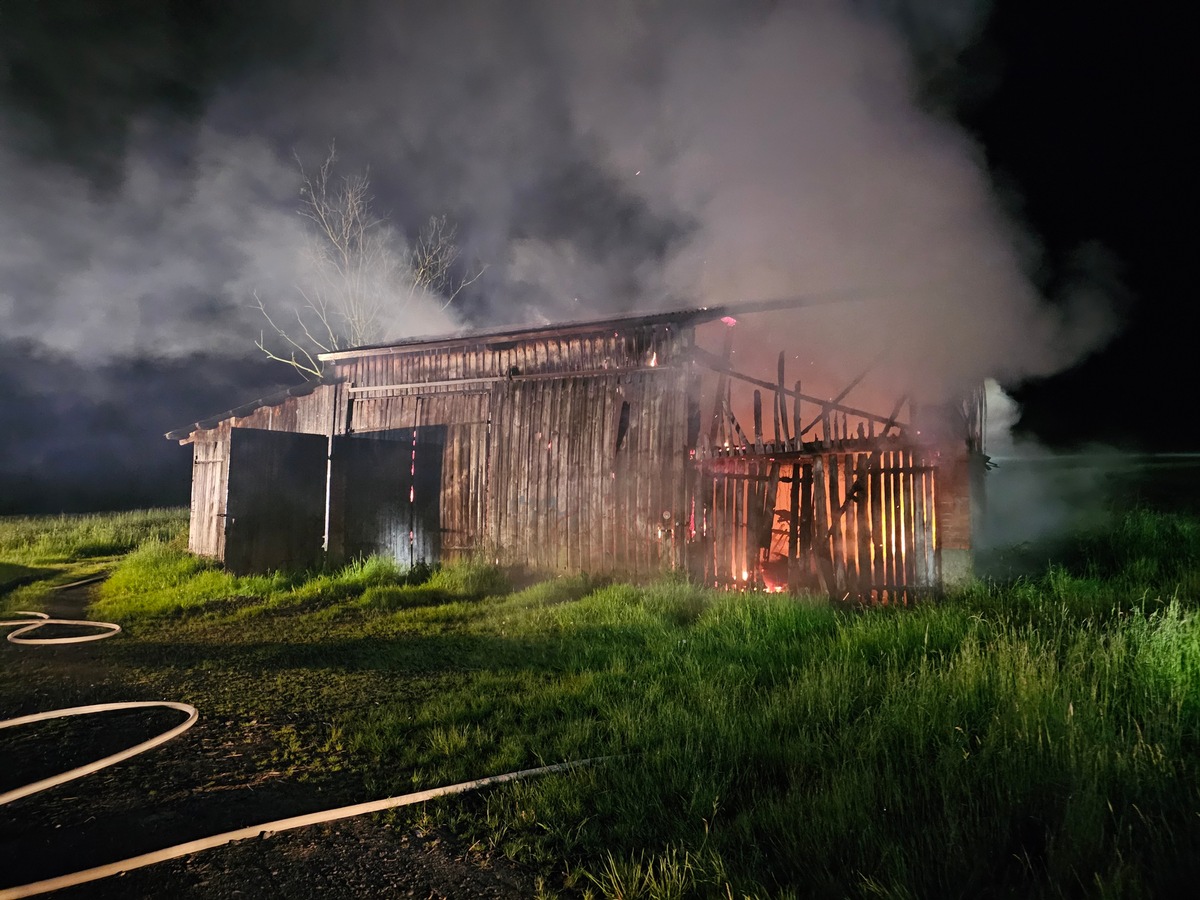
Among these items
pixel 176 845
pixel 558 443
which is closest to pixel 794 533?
pixel 558 443

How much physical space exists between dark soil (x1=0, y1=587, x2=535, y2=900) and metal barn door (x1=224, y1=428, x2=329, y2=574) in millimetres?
6918

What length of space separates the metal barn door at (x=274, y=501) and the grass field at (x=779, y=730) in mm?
3779

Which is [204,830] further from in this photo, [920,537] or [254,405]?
[254,405]

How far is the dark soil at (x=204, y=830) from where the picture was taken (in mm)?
2355

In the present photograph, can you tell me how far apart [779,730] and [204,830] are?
3.01 metres

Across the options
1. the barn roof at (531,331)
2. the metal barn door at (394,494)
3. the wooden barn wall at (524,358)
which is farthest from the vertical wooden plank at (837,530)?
the metal barn door at (394,494)

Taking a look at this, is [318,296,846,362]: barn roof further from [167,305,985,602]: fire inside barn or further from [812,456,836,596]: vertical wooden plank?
[812,456,836,596]: vertical wooden plank

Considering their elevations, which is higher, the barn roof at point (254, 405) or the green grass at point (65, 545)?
the barn roof at point (254, 405)

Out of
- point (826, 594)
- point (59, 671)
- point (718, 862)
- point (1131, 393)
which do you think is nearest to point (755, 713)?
point (718, 862)

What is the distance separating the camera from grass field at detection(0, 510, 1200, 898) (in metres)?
2.24

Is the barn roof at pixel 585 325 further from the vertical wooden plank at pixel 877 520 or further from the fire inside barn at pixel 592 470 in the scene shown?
the vertical wooden plank at pixel 877 520

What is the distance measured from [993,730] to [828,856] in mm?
1295

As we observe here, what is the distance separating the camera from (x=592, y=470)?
10.0 metres

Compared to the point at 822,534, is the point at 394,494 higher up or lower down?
higher up
